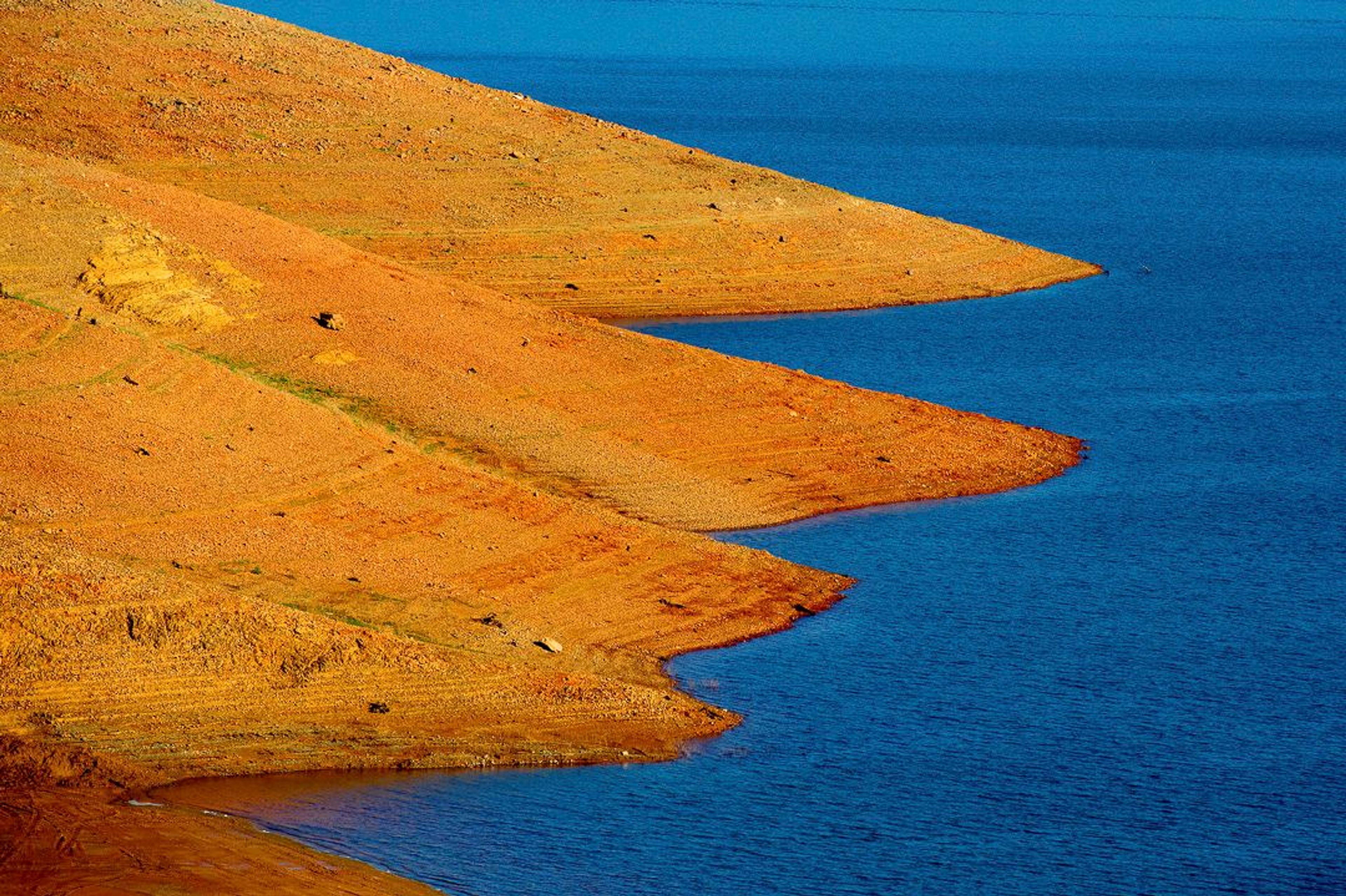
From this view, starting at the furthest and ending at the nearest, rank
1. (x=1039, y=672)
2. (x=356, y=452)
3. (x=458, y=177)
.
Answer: (x=458, y=177) < (x=356, y=452) < (x=1039, y=672)

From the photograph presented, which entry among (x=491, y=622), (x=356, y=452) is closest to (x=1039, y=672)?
(x=491, y=622)

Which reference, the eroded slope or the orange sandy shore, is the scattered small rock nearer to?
the orange sandy shore

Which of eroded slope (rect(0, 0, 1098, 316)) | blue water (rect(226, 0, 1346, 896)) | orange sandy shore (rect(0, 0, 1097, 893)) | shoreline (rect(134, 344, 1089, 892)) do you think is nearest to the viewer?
shoreline (rect(134, 344, 1089, 892))

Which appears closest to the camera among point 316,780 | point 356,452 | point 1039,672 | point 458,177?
point 316,780

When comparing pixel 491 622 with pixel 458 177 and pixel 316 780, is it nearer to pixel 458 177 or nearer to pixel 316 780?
pixel 316 780

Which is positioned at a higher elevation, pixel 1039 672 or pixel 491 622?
pixel 1039 672

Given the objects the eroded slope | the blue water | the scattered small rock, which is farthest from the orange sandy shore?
the blue water

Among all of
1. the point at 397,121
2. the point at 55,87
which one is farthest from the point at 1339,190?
the point at 55,87

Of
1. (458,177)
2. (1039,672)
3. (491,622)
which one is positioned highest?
(458,177)

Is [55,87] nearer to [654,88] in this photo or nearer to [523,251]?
[523,251]
